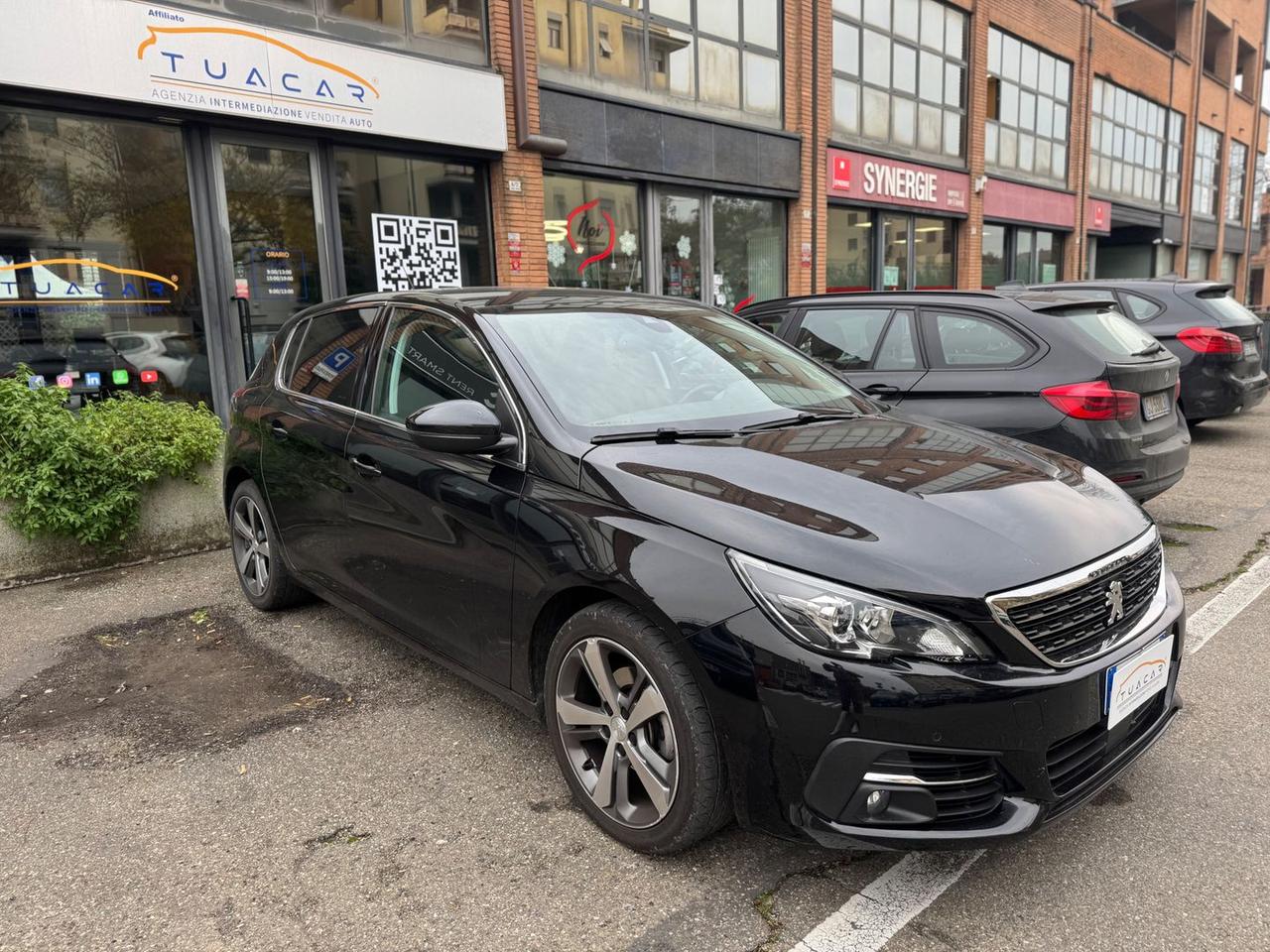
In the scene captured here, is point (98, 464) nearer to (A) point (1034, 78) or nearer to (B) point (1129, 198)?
(A) point (1034, 78)

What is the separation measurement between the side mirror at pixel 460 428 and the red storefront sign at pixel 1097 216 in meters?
22.1

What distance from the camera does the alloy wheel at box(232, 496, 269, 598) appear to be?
448cm

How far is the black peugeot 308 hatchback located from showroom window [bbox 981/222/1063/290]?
1664 cm

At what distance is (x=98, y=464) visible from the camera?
5.32 meters

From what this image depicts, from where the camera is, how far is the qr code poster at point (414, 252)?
360 inches

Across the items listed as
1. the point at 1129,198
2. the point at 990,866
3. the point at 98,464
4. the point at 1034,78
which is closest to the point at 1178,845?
the point at 990,866

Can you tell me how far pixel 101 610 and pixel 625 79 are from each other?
894 cm

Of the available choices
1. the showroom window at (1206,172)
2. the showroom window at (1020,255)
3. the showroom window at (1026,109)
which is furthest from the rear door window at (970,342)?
the showroom window at (1206,172)

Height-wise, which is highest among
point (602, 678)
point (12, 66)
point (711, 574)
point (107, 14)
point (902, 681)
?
point (107, 14)

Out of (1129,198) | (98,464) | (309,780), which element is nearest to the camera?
(309,780)

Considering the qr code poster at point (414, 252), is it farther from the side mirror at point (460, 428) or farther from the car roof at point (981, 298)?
the side mirror at point (460, 428)

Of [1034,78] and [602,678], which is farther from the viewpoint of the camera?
[1034,78]

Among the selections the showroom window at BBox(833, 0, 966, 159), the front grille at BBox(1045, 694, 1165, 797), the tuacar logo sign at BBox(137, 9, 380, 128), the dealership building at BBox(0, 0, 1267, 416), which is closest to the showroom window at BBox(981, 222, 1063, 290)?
the dealership building at BBox(0, 0, 1267, 416)

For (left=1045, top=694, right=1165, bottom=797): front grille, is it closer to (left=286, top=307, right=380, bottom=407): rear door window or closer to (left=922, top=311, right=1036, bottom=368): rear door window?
(left=286, top=307, right=380, bottom=407): rear door window
